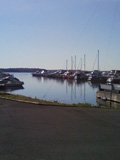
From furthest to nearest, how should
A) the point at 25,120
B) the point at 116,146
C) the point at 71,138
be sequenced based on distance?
the point at 25,120 < the point at 71,138 < the point at 116,146

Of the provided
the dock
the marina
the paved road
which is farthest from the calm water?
the paved road

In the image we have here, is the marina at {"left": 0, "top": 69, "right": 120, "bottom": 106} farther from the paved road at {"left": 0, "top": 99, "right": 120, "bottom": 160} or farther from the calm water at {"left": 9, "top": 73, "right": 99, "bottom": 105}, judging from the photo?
the paved road at {"left": 0, "top": 99, "right": 120, "bottom": 160}

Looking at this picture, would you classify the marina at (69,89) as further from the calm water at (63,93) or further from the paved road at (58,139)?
the paved road at (58,139)

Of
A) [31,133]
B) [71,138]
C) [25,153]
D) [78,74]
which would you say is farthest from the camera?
[78,74]

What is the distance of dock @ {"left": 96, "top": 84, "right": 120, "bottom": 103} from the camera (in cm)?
3425

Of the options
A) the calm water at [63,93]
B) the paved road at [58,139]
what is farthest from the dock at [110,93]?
the paved road at [58,139]

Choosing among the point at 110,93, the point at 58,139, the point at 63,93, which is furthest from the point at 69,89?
the point at 58,139

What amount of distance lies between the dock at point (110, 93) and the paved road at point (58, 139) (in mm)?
23288

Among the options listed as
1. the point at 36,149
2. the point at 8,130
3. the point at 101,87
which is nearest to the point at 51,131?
the point at 8,130

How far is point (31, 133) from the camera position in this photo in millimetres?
8312

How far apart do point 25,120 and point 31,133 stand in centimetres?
237

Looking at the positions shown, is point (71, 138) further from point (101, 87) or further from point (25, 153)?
point (101, 87)

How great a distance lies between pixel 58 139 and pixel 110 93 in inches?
1086

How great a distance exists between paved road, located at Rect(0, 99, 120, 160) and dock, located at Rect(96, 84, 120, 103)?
23.3m
